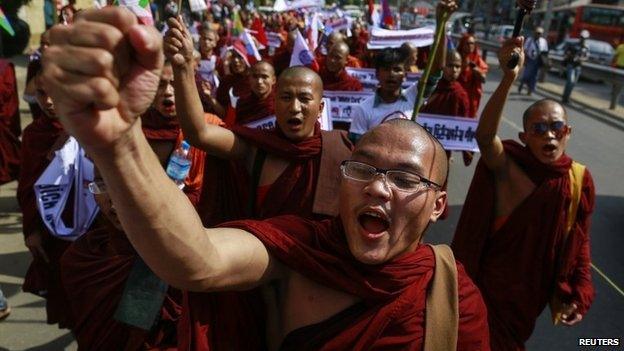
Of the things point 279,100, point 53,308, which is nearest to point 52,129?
point 53,308

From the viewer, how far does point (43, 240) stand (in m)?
3.43

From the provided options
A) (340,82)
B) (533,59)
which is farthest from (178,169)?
(533,59)

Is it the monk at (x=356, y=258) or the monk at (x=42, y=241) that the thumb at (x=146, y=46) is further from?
the monk at (x=42, y=241)

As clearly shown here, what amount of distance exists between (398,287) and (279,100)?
1.73 m

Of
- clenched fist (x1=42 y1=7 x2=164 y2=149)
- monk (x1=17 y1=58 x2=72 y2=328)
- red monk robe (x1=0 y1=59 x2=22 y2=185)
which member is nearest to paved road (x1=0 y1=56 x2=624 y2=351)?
monk (x1=17 y1=58 x2=72 y2=328)

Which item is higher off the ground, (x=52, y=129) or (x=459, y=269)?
(x=459, y=269)

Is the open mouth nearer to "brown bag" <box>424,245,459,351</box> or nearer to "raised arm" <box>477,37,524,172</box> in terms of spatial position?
"brown bag" <box>424,245,459,351</box>

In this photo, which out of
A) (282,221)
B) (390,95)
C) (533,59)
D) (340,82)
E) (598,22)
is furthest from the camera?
(598,22)

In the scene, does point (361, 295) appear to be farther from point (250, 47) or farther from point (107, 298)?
point (250, 47)

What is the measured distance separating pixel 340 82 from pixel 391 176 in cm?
470

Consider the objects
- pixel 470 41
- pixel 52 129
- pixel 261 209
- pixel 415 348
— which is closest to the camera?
pixel 415 348

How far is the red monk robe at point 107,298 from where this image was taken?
2182mm

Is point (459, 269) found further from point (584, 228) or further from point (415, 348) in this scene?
point (584, 228)

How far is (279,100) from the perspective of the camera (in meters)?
3.10
